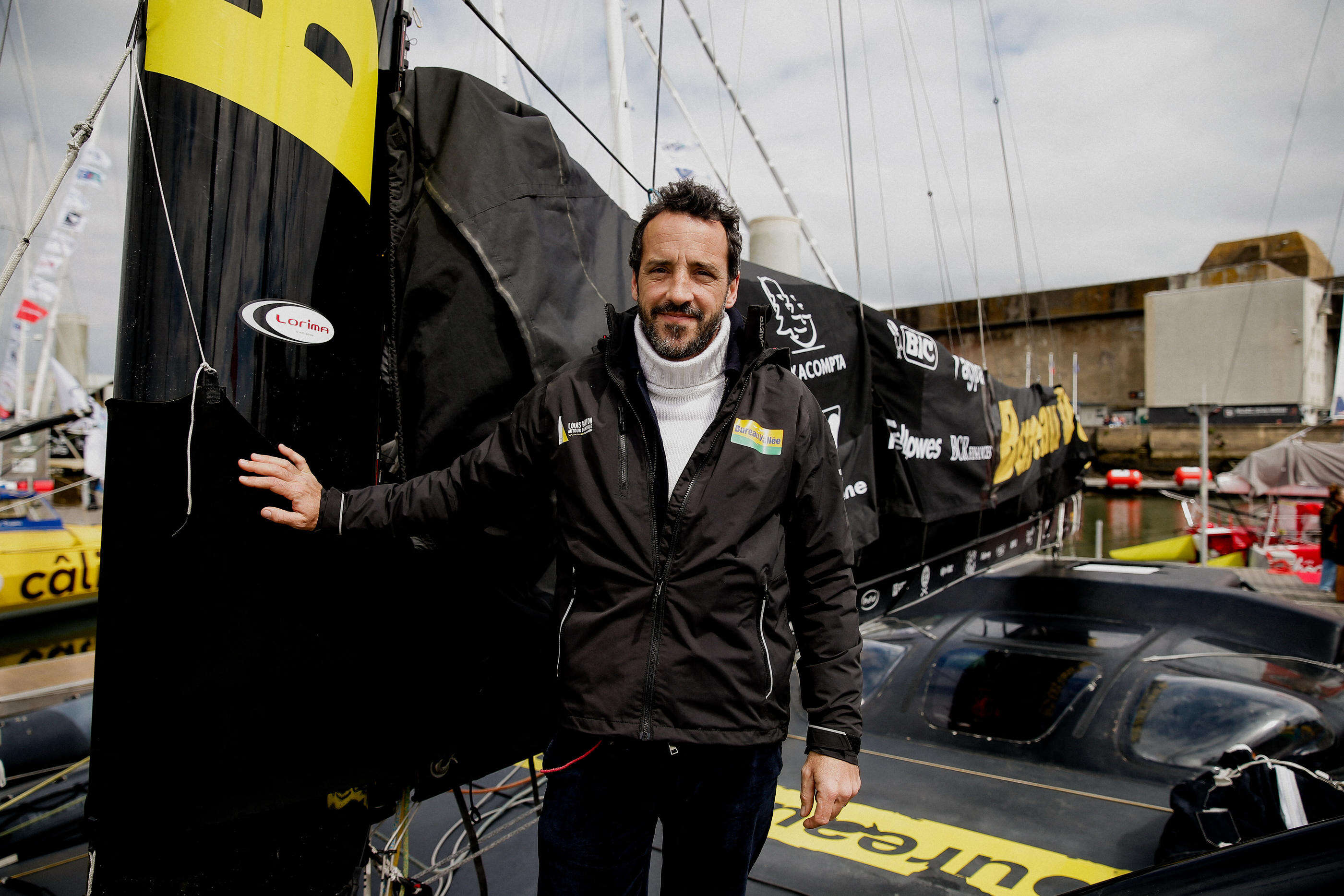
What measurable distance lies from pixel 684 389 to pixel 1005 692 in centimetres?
320

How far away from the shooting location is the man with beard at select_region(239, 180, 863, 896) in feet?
4.79

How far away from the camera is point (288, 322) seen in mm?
1551

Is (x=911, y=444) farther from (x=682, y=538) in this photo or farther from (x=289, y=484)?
(x=289, y=484)

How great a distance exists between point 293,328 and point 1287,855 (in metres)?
1.93

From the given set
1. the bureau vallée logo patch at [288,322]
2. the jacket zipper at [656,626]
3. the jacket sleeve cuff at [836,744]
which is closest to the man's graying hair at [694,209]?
the jacket zipper at [656,626]

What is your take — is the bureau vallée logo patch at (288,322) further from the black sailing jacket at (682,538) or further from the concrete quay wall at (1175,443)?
the concrete quay wall at (1175,443)

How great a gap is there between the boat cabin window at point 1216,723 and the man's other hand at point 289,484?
11.8ft

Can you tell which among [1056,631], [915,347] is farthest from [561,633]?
[1056,631]

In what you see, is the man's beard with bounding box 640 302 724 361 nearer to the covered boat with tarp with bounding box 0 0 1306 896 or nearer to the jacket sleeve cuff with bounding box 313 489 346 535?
the covered boat with tarp with bounding box 0 0 1306 896

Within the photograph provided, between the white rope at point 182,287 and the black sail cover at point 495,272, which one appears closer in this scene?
the white rope at point 182,287

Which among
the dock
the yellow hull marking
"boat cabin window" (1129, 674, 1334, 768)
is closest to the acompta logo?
the yellow hull marking

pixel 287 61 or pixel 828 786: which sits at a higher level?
pixel 287 61

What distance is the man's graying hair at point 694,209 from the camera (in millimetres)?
1646

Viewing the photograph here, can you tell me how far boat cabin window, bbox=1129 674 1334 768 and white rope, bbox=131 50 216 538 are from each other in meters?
3.82
